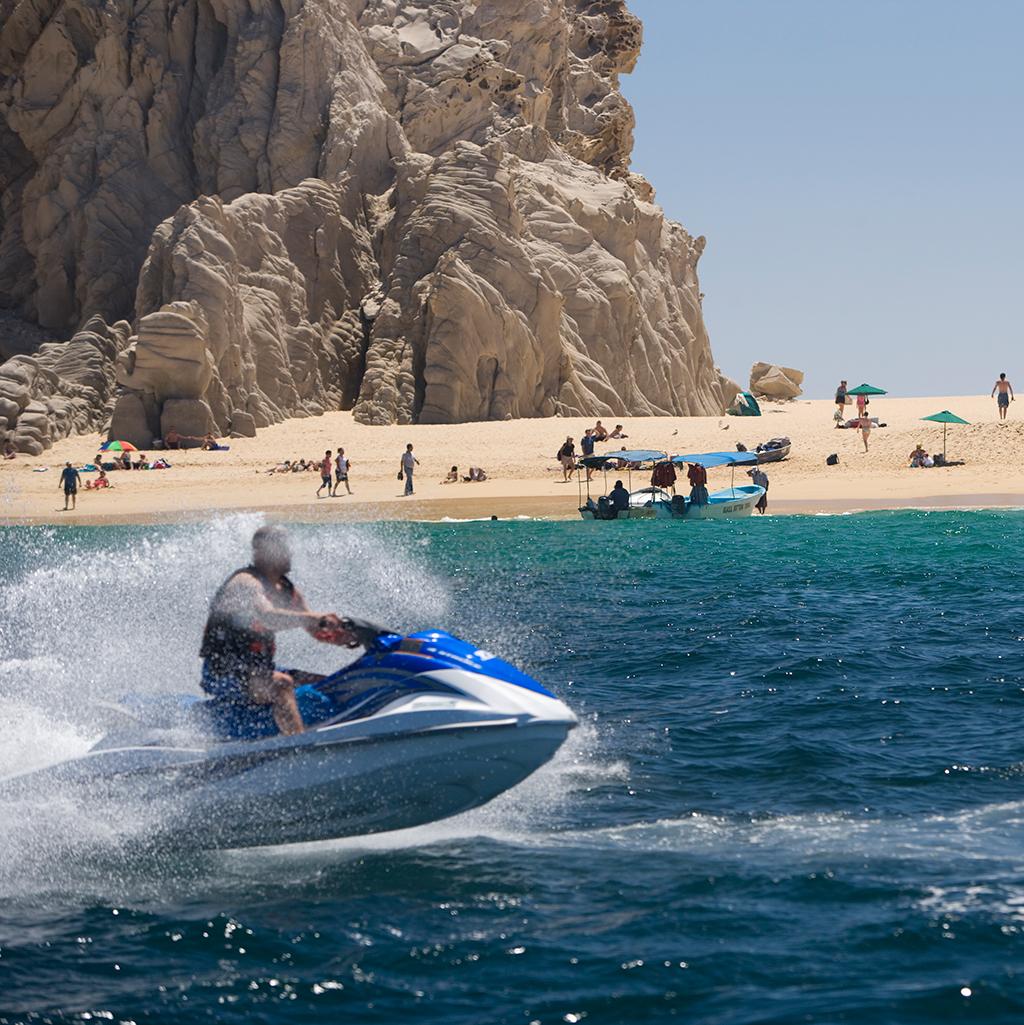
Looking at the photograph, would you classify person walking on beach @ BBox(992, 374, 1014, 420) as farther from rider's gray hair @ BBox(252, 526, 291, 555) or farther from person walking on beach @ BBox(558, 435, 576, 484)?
rider's gray hair @ BBox(252, 526, 291, 555)

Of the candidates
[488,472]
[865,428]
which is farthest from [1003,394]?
[488,472]

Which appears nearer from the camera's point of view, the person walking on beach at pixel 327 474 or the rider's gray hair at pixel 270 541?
the rider's gray hair at pixel 270 541

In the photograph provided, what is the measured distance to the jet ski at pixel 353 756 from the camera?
27.7 feet

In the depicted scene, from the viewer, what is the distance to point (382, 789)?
8617mm

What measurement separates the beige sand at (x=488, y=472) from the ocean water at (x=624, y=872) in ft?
59.1

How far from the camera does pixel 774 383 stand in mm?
79812

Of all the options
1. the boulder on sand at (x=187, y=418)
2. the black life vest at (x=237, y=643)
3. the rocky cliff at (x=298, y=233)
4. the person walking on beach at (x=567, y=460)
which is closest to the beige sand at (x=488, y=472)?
the person walking on beach at (x=567, y=460)

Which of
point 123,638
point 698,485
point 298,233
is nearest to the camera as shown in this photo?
point 123,638

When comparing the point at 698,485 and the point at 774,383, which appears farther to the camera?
the point at 774,383

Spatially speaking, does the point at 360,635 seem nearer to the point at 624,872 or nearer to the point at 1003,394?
the point at 624,872

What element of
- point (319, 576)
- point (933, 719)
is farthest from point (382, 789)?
point (319, 576)

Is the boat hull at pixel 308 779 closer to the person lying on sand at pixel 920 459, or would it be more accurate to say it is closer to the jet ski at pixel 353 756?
the jet ski at pixel 353 756

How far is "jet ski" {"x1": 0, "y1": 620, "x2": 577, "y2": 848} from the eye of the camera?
845 cm

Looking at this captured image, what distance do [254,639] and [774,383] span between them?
73404mm
